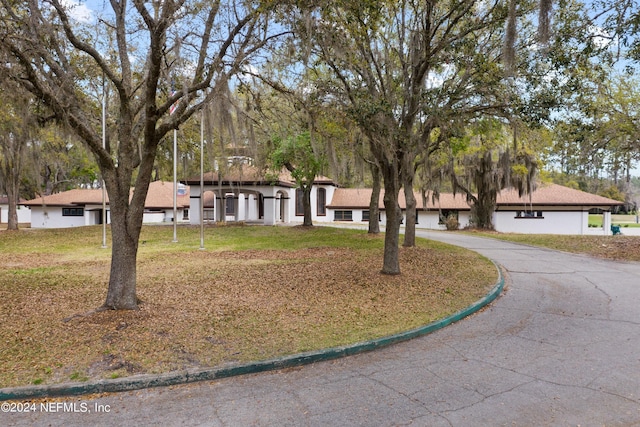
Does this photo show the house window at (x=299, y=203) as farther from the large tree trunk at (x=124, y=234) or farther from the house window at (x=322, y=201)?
the large tree trunk at (x=124, y=234)

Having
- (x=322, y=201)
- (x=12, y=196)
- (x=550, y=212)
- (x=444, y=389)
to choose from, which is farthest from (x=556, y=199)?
(x=12, y=196)

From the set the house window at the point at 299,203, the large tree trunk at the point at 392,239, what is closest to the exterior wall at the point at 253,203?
the house window at the point at 299,203

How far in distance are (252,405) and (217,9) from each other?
18.8 ft

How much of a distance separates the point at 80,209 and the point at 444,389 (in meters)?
39.0

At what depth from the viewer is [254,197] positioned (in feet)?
123

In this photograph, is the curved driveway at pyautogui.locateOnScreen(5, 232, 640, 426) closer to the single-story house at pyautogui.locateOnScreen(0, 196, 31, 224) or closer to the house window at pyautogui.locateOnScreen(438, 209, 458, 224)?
the house window at pyautogui.locateOnScreen(438, 209, 458, 224)

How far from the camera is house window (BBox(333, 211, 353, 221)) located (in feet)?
123

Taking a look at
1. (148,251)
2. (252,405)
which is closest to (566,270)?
(252,405)

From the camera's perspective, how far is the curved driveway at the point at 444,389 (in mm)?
3582

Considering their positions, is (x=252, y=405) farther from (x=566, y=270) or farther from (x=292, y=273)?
(x=566, y=270)

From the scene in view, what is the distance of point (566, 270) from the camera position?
12.0 m

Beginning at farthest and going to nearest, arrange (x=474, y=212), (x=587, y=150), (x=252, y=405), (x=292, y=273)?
(x=474, y=212)
(x=587, y=150)
(x=292, y=273)
(x=252, y=405)

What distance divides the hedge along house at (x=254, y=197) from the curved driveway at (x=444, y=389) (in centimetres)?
1567

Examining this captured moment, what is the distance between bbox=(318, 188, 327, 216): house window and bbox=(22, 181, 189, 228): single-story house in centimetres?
1231
